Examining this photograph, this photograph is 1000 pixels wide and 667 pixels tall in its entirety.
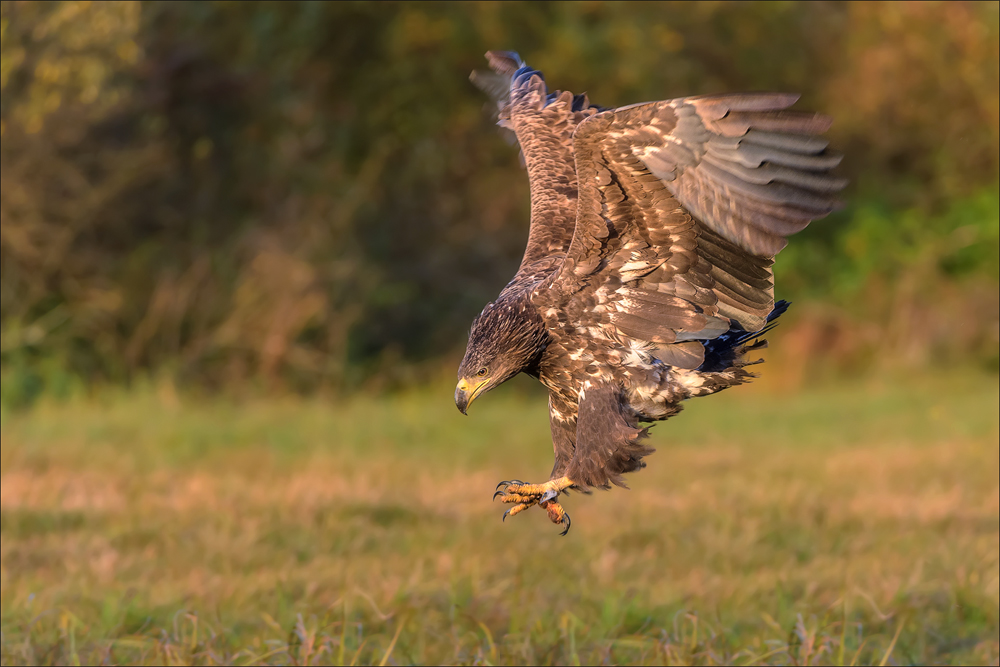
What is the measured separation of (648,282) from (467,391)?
585 millimetres

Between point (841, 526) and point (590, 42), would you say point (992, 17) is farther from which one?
point (841, 526)

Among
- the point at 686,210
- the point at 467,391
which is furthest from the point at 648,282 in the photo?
the point at 467,391

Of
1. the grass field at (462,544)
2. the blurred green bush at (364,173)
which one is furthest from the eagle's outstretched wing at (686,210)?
the blurred green bush at (364,173)

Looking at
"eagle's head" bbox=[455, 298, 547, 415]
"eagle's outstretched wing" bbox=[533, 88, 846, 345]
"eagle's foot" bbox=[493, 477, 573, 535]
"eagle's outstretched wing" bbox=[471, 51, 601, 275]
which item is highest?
"eagle's outstretched wing" bbox=[471, 51, 601, 275]

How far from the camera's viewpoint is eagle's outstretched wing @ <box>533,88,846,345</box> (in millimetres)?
3137

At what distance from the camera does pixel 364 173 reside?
13.4 meters

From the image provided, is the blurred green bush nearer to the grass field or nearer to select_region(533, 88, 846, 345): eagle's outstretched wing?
the grass field

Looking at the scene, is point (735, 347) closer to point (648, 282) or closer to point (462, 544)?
point (648, 282)

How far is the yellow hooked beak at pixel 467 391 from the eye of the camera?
3.34 metres

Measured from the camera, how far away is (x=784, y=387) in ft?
46.8

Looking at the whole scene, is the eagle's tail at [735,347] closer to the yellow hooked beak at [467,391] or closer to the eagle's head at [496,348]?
the eagle's head at [496,348]

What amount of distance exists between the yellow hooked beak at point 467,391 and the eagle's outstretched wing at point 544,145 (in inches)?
26.2

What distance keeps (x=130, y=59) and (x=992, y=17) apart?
974cm

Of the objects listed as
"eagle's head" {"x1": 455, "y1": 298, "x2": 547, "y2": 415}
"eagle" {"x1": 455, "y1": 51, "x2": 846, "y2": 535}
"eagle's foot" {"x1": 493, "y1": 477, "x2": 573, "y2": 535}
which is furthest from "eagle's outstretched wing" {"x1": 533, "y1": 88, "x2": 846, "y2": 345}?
"eagle's foot" {"x1": 493, "y1": 477, "x2": 573, "y2": 535}
